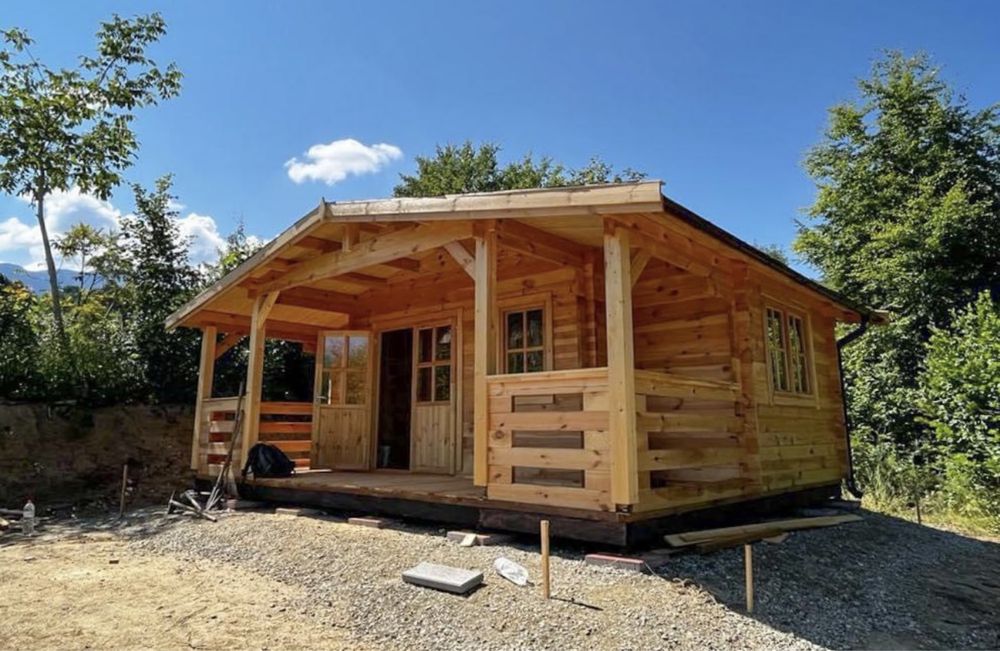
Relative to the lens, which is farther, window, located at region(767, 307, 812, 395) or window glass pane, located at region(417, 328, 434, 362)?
window glass pane, located at region(417, 328, 434, 362)

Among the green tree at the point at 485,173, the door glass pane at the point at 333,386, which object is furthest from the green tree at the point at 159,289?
the green tree at the point at 485,173

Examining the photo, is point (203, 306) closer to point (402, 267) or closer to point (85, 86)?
point (402, 267)

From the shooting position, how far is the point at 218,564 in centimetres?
475

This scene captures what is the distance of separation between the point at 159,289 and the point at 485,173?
13673 mm

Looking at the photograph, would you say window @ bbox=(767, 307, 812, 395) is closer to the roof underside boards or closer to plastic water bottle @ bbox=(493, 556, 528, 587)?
the roof underside boards

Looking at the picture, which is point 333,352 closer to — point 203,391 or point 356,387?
point 356,387

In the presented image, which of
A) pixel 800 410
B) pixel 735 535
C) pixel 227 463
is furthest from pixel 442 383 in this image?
pixel 800 410

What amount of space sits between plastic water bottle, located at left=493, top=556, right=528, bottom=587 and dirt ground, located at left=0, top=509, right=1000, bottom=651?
0.22ft

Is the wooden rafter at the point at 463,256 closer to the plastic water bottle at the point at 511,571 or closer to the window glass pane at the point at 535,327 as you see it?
the window glass pane at the point at 535,327

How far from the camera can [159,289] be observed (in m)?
11.6

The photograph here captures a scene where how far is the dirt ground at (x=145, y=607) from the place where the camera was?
3100mm

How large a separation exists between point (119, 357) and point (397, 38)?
7.50 m

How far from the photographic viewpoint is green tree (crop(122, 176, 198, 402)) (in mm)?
10828

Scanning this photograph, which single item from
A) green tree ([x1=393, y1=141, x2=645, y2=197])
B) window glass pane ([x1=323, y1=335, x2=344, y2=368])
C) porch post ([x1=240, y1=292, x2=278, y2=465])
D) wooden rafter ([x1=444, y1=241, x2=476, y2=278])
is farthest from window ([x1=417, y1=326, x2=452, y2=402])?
green tree ([x1=393, y1=141, x2=645, y2=197])
